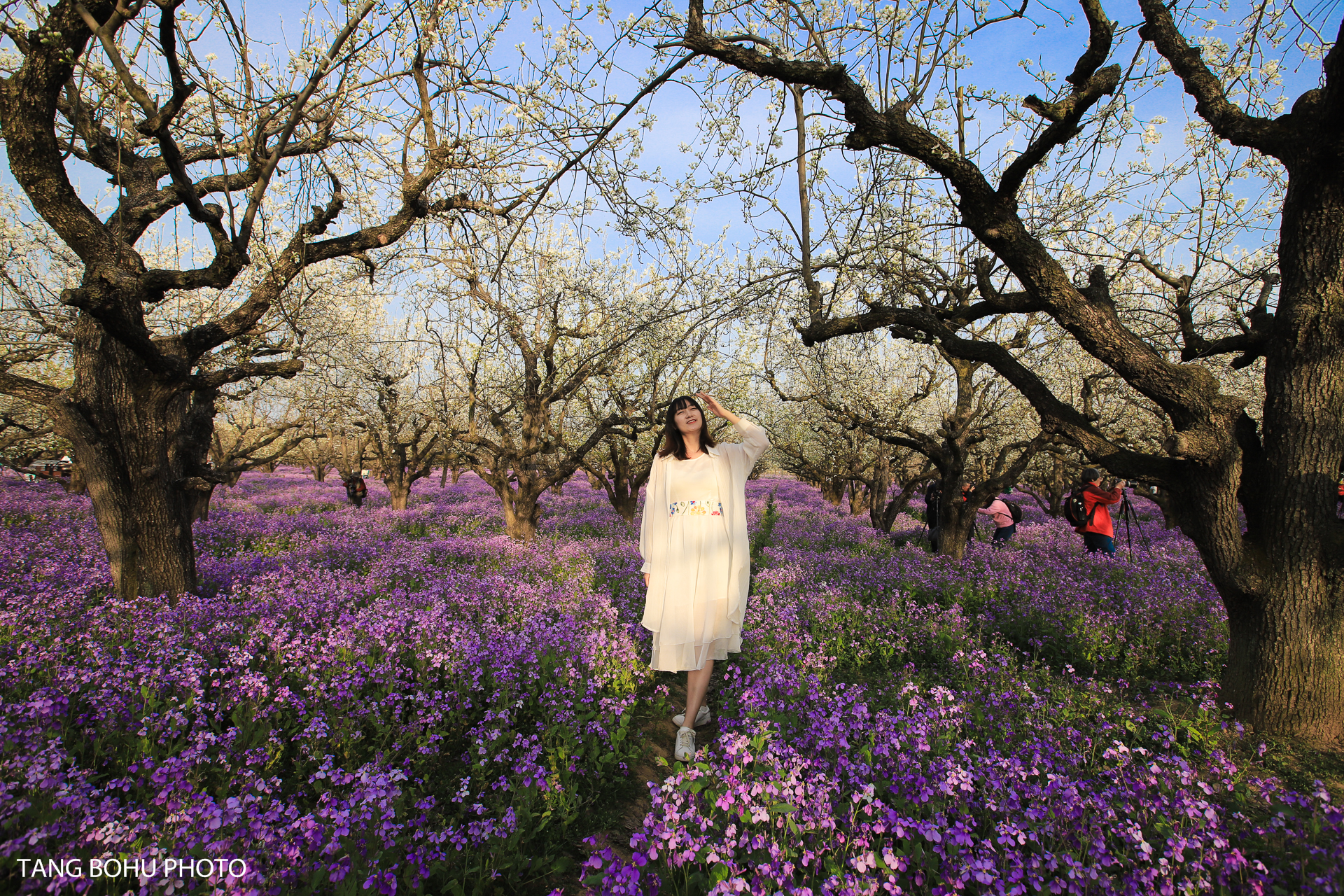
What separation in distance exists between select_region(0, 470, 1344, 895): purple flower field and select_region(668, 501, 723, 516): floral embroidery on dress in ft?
4.81

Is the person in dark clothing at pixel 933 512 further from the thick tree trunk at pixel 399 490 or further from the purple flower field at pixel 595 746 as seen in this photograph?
the thick tree trunk at pixel 399 490

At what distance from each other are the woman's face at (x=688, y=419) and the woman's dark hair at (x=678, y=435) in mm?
13

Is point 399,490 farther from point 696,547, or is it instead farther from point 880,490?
point 696,547

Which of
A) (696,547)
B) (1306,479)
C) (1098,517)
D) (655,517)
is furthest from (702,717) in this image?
(1098,517)

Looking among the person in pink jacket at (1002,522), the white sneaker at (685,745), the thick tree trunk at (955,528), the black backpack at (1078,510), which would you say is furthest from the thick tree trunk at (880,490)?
the white sneaker at (685,745)

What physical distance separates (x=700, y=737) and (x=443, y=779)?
2.26 meters

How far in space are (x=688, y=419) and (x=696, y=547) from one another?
113 centimetres

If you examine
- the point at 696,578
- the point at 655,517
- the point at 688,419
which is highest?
the point at 688,419

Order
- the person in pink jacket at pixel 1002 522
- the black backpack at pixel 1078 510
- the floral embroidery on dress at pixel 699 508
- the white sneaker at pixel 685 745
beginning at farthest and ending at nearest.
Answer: the person in pink jacket at pixel 1002 522 < the black backpack at pixel 1078 510 < the floral embroidery on dress at pixel 699 508 < the white sneaker at pixel 685 745

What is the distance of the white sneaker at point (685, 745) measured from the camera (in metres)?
4.41

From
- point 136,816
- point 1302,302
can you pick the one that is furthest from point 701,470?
point 1302,302

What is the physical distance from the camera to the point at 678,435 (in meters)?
5.11

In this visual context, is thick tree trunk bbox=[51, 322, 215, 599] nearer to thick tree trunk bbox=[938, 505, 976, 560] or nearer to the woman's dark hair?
the woman's dark hair

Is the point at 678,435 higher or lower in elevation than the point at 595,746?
higher
